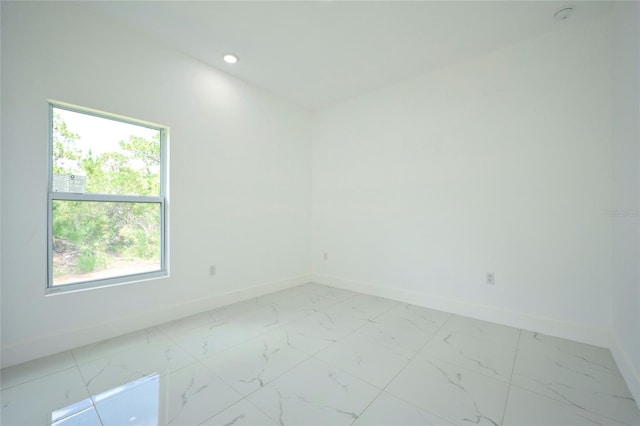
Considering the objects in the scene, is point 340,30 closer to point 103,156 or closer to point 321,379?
point 103,156

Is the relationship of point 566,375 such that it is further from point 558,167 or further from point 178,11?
point 178,11

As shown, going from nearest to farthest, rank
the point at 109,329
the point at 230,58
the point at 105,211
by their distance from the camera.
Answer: the point at 109,329, the point at 105,211, the point at 230,58

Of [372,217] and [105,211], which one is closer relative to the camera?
[105,211]

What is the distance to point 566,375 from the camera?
1.84m

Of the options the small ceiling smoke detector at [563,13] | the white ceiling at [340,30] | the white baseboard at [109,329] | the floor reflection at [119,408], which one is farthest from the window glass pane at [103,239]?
the small ceiling smoke detector at [563,13]

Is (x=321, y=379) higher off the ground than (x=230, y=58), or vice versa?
(x=230, y=58)

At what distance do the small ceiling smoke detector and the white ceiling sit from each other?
48mm

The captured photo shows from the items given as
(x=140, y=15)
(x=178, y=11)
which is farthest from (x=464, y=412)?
(x=140, y=15)

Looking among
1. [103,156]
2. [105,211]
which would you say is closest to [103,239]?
[105,211]

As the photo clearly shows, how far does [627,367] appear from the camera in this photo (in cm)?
174

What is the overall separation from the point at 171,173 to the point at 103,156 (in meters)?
0.55

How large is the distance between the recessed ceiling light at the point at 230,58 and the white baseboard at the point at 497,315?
3.15 metres

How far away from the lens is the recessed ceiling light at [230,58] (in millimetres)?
2851

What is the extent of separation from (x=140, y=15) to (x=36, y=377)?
2.88 m
